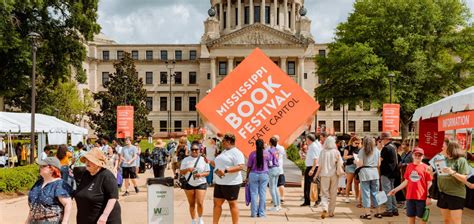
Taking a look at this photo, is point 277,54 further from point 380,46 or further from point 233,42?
point 380,46

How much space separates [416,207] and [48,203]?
228 inches

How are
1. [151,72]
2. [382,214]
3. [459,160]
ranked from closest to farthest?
[459,160]
[382,214]
[151,72]

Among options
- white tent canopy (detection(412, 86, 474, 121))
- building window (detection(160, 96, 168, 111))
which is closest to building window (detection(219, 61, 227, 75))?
building window (detection(160, 96, 168, 111))

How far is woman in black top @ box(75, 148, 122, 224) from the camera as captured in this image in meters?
6.12

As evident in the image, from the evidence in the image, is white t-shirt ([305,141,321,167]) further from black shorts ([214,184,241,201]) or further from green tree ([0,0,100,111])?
green tree ([0,0,100,111])

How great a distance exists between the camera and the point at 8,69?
A: 106ft

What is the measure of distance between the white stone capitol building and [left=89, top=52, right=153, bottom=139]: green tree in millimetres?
Result: 32094

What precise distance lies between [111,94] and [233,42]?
116 ft

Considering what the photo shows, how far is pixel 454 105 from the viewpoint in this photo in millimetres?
14086

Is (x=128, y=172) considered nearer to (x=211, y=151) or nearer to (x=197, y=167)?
(x=211, y=151)

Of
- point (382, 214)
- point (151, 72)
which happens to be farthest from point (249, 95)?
point (151, 72)

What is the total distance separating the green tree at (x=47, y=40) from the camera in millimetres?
31266

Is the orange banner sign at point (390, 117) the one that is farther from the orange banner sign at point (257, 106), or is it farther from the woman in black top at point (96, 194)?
the woman in black top at point (96, 194)

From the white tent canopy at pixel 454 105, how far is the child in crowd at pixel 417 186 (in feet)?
14.8
